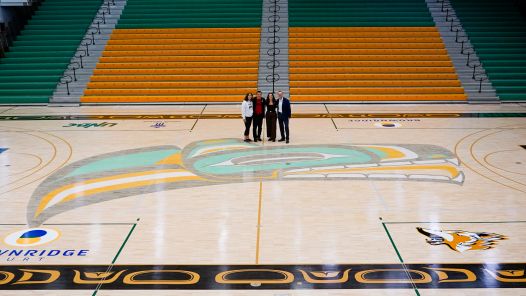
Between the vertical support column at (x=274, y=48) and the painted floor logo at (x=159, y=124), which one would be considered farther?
the vertical support column at (x=274, y=48)

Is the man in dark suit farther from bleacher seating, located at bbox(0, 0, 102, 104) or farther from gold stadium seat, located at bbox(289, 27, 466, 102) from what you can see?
bleacher seating, located at bbox(0, 0, 102, 104)

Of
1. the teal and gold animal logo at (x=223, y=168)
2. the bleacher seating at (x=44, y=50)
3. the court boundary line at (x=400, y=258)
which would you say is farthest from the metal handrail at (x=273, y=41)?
the court boundary line at (x=400, y=258)

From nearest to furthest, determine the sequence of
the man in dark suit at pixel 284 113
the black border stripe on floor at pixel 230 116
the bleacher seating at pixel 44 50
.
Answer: the man in dark suit at pixel 284 113, the black border stripe on floor at pixel 230 116, the bleacher seating at pixel 44 50

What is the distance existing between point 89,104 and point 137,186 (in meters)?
10.2

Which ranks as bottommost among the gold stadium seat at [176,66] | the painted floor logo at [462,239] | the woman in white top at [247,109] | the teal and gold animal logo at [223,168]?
the painted floor logo at [462,239]

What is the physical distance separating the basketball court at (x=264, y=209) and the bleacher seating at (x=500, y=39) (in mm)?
4974

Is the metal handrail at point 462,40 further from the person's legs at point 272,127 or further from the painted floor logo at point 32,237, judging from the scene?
the painted floor logo at point 32,237

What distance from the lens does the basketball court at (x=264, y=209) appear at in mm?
7461

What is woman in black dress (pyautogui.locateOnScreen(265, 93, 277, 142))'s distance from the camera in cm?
1455

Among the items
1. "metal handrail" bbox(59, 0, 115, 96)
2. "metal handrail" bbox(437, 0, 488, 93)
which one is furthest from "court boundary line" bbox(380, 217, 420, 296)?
"metal handrail" bbox(59, 0, 115, 96)

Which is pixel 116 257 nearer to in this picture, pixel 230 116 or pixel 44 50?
pixel 230 116

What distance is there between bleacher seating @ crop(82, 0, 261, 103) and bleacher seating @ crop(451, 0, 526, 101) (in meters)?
9.36

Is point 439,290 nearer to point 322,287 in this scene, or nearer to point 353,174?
point 322,287

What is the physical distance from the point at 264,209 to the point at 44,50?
57.2 feet
